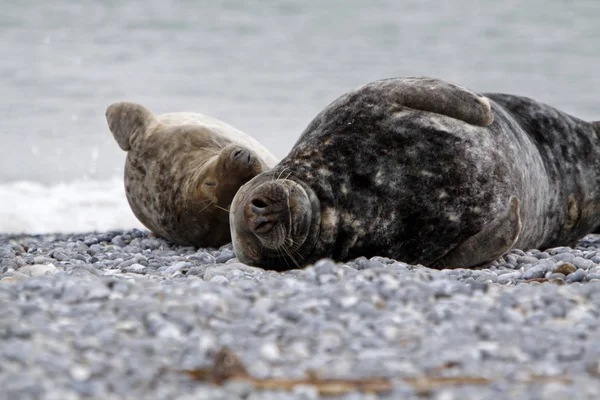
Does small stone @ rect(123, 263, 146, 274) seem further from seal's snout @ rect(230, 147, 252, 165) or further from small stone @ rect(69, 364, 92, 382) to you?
small stone @ rect(69, 364, 92, 382)

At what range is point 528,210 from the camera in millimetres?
5438

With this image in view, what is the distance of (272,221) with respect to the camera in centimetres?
446

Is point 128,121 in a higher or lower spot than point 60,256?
higher

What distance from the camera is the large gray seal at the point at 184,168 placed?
19.9 ft

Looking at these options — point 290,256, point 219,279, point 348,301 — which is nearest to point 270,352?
point 348,301

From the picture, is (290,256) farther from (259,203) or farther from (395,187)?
(395,187)

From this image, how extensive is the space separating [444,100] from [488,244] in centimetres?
92

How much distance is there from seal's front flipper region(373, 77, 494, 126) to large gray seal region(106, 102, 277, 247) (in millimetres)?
1197

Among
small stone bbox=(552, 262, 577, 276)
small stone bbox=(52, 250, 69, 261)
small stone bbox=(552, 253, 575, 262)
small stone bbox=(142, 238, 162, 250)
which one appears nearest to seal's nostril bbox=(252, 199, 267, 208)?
small stone bbox=(552, 262, 577, 276)

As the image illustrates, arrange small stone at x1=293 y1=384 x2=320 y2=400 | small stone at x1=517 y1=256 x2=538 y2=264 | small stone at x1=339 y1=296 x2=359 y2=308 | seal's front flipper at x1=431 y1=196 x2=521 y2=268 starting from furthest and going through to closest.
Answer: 1. small stone at x1=517 y1=256 x2=538 y2=264
2. seal's front flipper at x1=431 y1=196 x2=521 y2=268
3. small stone at x1=339 y1=296 x2=359 y2=308
4. small stone at x1=293 y1=384 x2=320 y2=400

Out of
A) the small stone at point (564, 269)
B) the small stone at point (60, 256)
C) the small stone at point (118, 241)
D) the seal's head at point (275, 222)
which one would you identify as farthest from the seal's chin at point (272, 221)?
the small stone at point (118, 241)

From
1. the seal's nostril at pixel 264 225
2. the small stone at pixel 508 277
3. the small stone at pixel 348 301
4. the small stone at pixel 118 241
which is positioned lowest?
the small stone at pixel 118 241

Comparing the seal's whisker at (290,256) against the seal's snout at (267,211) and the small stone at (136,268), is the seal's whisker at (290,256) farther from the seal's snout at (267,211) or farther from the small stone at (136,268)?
the small stone at (136,268)

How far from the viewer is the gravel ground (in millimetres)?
A: 2443
